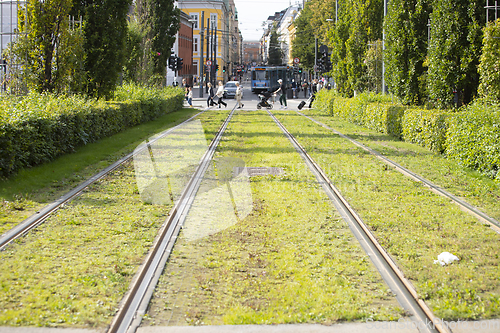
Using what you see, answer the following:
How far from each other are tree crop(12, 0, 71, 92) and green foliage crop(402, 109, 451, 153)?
11162 mm

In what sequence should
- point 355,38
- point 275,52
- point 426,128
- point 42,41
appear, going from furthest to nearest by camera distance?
point 275,52
point 355,38
point 42,41
point 426,128

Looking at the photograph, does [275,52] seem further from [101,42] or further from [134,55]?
[101,42]

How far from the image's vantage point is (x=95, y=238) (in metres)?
6.32

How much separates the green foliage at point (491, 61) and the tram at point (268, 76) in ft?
149

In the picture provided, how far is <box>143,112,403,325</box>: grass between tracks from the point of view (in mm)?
4340

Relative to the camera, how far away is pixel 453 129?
12.6m

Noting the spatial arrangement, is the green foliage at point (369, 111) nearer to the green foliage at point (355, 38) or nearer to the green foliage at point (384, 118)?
the green foliage at point (384, 118)

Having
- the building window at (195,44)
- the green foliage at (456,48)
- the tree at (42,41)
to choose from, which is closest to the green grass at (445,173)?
the green foliage at (456,48)

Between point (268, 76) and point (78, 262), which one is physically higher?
point (268, 76)

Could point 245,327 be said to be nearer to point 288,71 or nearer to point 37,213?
point 37,213

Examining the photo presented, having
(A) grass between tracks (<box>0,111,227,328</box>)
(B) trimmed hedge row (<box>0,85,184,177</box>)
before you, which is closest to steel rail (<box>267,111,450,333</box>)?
(A) grass between tracks (<box>0,111,227,328</box>)

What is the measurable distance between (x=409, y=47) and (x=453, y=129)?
8344 millimetres

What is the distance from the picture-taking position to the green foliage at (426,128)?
1371 cm

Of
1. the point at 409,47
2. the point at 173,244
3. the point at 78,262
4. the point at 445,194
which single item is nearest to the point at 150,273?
the point at 78,262
